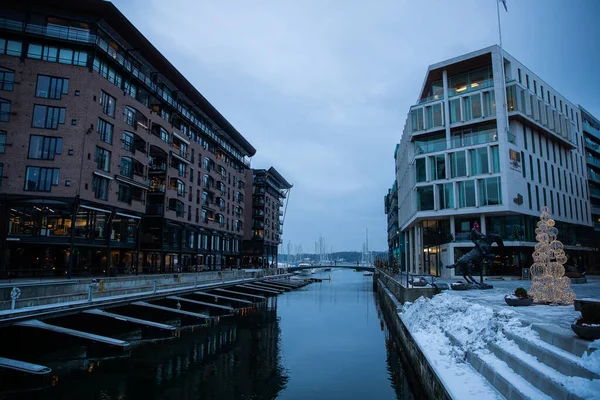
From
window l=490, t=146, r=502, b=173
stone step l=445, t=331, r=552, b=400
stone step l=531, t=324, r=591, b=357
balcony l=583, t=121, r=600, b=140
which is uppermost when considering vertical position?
balcony l=583, t=121, r=600, b=140

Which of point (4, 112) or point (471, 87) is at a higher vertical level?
point (471, 87)

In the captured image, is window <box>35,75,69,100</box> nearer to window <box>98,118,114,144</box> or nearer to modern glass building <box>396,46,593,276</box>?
window <box>98,118,114,144</box>

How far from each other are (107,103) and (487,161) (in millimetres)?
46370

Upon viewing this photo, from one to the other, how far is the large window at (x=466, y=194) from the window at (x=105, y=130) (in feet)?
144

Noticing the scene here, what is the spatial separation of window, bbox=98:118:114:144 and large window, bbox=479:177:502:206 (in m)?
45.5

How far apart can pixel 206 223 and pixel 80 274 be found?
29.3 metres

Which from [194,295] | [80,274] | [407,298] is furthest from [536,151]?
[80,274]

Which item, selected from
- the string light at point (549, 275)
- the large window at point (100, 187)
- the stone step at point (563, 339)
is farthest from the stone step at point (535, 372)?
the large window at point (100, 187)

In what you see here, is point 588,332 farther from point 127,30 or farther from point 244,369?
point 127,30

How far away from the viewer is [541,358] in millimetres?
9914

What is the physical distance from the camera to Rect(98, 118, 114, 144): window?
41.2 meters

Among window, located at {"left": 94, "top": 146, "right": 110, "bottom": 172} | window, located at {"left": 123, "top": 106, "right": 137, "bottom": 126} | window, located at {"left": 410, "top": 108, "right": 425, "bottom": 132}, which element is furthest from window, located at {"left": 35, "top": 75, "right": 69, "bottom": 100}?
window, located at {"left": 410, "top": 108, "right": 425, "bottom": 132}

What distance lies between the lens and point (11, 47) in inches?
1474

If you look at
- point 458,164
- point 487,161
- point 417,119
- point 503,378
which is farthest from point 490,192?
point 503,378
